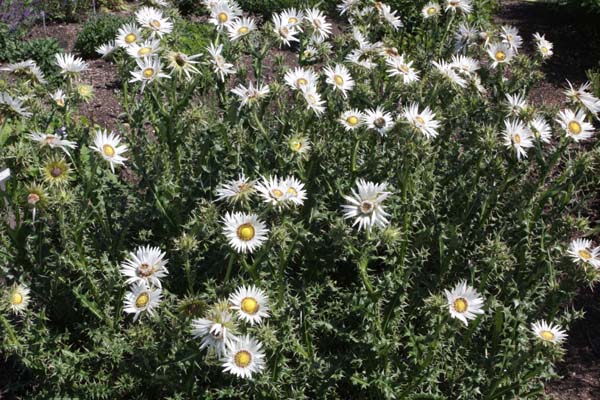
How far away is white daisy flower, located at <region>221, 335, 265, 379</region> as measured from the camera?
2342mm

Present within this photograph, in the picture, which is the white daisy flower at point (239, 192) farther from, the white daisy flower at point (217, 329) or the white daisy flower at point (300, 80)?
the white daisy flower at point (300, 80)

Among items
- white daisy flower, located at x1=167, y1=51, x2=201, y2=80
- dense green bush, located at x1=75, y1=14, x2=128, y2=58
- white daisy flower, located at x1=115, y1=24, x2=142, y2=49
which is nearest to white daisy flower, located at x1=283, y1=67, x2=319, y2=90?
white daisy flower, located at x1=167, y1=51, x2=201, y2=80

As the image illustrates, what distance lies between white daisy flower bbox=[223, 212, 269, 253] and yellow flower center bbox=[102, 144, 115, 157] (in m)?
0.69

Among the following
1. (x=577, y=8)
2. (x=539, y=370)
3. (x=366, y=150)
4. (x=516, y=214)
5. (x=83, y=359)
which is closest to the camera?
(x=539, y=370)

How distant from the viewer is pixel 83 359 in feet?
9.40

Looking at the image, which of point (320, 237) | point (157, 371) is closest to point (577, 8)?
point (320, 237)

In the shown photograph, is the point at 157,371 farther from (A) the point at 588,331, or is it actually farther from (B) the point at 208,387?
(A) the point at 588,331

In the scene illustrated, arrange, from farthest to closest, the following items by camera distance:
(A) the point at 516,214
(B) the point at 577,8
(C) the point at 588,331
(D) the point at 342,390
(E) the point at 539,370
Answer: (B) the point at 577,8 < (C) the point at 588,331 < (A) the point at 516,214 < (D) the point at 342,390 < (E) the point at 539,370

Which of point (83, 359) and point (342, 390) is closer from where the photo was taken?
point (83, 359)

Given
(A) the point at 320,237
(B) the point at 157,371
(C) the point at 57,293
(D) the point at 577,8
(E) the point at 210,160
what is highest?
(D) the point at 577,8

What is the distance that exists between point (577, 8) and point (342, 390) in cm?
573

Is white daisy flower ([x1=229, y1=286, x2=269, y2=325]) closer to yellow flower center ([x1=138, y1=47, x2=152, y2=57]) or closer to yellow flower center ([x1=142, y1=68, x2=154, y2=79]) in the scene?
yellow flower center ([x1=142, y1=68, x2=154, y2=79])

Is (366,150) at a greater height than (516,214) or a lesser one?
greater

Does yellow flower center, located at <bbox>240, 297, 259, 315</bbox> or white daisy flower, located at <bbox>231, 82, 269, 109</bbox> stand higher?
white daisy flower, located at <bbox>231, 82, 269, 109</bbox>
